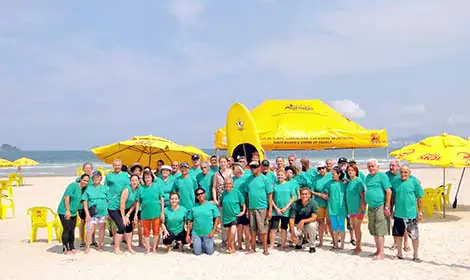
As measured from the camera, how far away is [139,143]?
29.6 ft

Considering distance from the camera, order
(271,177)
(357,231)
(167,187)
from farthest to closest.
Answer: (167,187), (271,177), (357,231)

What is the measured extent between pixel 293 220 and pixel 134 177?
260 centimetres

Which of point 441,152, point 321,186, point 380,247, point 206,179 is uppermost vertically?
point 441,152

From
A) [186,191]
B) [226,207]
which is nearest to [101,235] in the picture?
[186,191]

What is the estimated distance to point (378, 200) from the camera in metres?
6.22

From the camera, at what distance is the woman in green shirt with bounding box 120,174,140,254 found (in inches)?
273

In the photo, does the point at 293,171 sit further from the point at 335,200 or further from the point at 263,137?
the point at 263,137

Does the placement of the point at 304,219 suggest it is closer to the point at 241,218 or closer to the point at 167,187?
the point at 241,218

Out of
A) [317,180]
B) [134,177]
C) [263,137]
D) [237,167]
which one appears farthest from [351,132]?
[134,177]

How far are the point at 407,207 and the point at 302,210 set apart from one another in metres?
1.59

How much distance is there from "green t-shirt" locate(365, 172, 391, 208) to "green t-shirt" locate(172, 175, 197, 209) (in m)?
2.70

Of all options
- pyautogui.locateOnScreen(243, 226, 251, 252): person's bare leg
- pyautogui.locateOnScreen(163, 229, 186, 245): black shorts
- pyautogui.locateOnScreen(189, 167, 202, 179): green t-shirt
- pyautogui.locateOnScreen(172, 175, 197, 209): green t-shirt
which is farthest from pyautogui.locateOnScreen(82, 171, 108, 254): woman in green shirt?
pyautogui.locateOnScreen(243, 226, 251, 252): person's bare leg

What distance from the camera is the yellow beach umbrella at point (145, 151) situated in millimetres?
9133

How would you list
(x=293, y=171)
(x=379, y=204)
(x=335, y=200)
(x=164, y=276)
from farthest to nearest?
1. (x=293, y=171)
2. (x=335, y=200)
3. (x=379, y=204)
4. (x=164, y=276)
